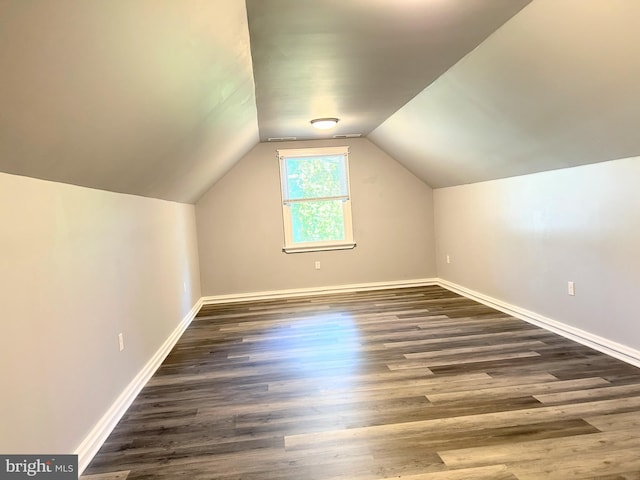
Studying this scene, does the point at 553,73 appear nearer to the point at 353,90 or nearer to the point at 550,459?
the point at 353,90

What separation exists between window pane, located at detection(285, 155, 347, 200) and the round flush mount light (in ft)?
4.21

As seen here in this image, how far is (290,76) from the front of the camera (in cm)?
308

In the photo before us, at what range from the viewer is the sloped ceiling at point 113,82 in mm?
1257

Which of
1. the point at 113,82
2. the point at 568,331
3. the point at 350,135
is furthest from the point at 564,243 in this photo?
the point at 113,82

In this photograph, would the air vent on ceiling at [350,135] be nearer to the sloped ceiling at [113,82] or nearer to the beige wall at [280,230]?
the beige wall at [280,230]

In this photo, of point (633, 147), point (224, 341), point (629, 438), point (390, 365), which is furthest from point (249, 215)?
point (629, 438)

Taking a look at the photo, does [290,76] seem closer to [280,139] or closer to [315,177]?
[280,139]

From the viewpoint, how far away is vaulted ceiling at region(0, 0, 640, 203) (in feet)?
4.71

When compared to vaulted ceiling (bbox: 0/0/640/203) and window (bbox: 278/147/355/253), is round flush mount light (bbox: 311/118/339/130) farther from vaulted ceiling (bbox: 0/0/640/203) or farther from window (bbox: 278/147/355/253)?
window (bbox: 278/147/355/253)

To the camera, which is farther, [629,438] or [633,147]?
[633,147]

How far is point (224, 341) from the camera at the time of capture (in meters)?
4.06

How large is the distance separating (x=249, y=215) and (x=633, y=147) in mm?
4310

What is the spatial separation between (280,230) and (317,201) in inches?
25.5

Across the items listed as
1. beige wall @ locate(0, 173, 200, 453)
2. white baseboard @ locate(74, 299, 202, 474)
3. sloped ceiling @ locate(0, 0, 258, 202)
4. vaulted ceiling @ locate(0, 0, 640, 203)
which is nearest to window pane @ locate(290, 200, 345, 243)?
vaulted ceiling @ locate(0, 0, 640, 203)
